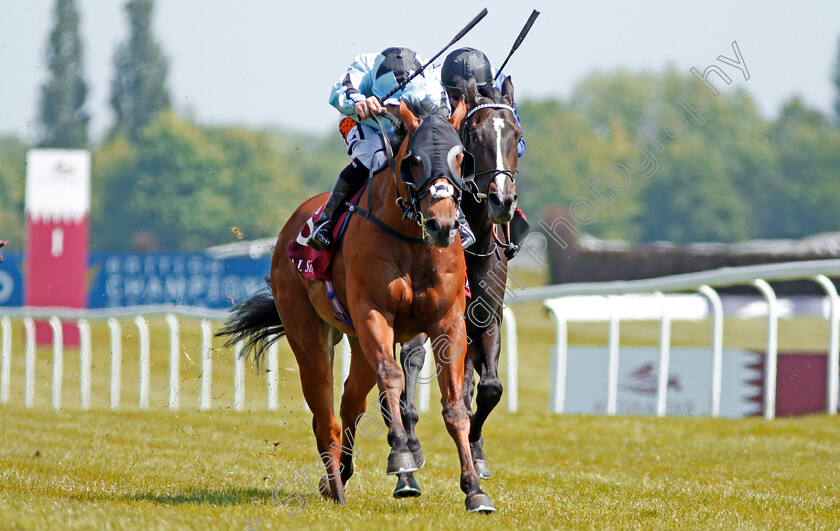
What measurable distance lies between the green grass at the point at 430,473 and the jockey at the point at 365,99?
52.8 inches

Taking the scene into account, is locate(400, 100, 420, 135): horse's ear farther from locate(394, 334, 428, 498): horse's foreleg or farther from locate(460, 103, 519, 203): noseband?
locate(394, 334, 428, 498): horse's foreleg

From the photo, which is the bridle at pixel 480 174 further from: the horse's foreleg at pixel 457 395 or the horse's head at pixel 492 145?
the horse's foreleg at pixel 457 395

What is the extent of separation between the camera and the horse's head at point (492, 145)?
15.0 feet

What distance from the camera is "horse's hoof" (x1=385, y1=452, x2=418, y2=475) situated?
4.22m

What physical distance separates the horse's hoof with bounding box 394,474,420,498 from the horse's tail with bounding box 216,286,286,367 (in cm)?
178

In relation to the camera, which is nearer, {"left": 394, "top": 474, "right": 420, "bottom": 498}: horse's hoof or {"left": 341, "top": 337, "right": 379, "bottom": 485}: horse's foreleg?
{"left": 394, "top": 474, "right": 420, "bottom": 498}: horse's hoof

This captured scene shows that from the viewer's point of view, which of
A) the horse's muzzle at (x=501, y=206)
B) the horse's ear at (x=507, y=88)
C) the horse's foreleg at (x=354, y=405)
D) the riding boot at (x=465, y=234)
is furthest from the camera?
the horse's foreleg at (x=354, y=405)

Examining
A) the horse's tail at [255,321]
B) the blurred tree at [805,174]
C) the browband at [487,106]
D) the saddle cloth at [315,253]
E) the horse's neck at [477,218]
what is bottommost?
the horse's tail at [255,321]

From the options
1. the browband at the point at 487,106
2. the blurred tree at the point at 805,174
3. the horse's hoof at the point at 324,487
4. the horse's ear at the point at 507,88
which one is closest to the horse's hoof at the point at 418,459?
the horse's hoof at the point at 324,487

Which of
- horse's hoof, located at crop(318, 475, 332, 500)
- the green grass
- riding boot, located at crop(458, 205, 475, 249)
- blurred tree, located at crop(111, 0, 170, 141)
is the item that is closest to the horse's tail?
the green grass

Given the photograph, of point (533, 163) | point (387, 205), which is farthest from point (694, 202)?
point (387, 205)

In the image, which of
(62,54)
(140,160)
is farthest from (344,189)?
(140,160)

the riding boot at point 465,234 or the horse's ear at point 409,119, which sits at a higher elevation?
the horse's ear at point 409,119

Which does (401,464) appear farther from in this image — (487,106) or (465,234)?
(487,106)
